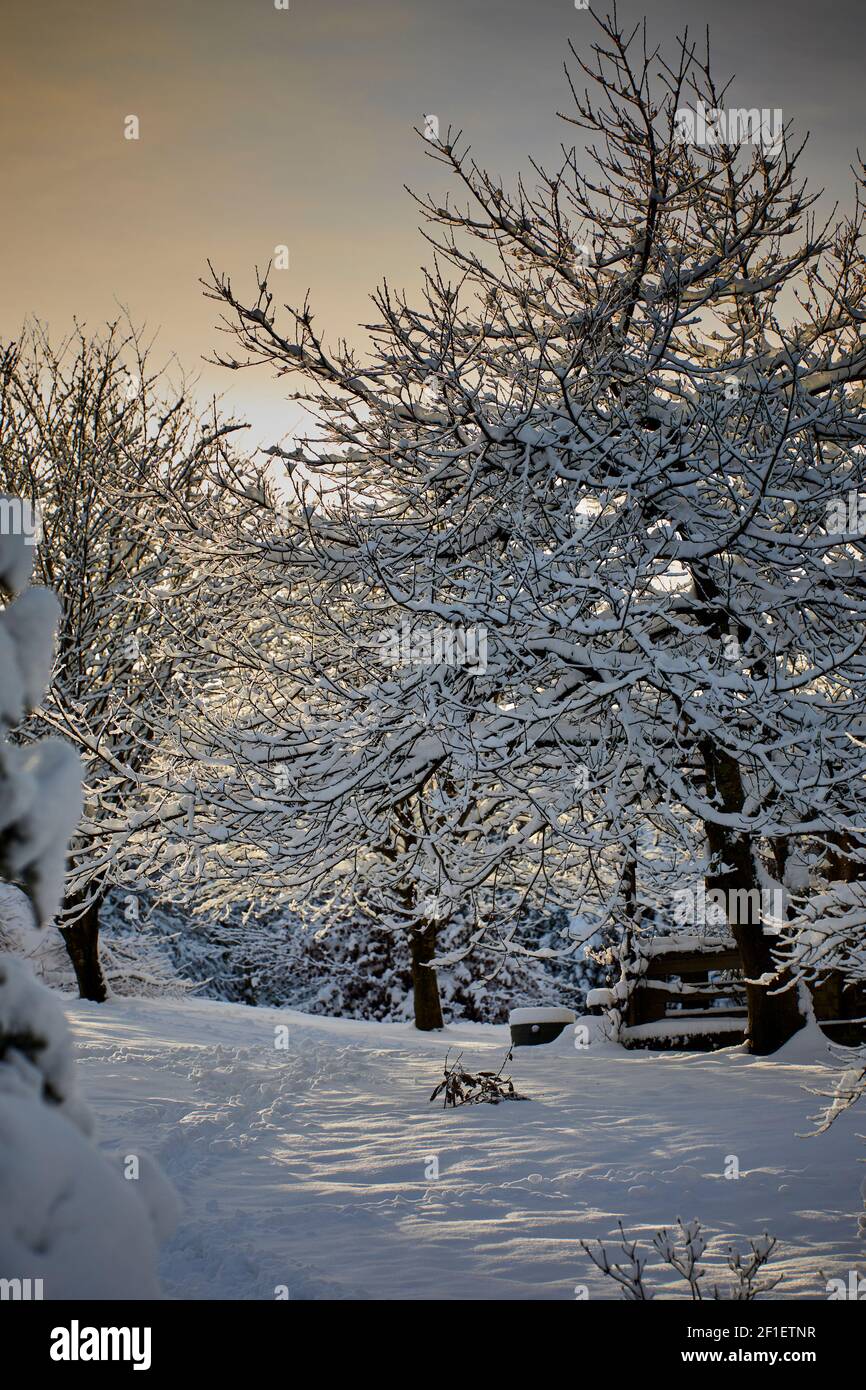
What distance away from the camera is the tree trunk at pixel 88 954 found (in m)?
13.9

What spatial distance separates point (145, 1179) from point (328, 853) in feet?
18.7

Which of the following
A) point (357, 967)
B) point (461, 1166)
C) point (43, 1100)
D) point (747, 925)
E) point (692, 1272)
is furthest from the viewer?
point (357, 967)

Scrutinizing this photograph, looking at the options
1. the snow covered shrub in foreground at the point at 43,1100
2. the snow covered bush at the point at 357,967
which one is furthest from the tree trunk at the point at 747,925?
the snow covered bush at the point at 357,967

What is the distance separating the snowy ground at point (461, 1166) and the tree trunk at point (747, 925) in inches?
11.6

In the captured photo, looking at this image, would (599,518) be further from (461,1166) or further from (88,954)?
(88,954)

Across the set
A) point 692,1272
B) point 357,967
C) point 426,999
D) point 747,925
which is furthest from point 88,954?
point 692,1272

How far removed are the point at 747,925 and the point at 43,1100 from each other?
855cm

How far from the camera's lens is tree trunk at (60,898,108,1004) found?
45.6 feet

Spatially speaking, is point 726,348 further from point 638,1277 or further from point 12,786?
point 12,786

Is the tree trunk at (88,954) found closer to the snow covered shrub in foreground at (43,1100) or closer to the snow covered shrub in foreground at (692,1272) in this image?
the snow covered shrub in foreground at (692,1272)

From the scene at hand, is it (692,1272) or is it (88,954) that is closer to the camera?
(692,1272)

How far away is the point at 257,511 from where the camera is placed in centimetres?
849

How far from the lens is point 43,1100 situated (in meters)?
1.76
